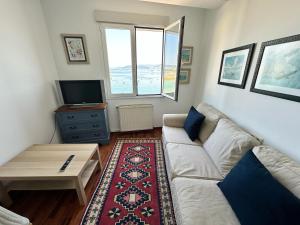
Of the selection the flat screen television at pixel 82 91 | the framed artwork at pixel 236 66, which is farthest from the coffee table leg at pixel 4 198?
the framed artwork at pixel 236 66

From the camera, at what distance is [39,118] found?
2.04 meters

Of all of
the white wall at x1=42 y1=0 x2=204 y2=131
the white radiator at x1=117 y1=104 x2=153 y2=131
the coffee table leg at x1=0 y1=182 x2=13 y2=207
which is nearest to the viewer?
the coffee table leg at x1=0 y1=182 x2=13 y2=207

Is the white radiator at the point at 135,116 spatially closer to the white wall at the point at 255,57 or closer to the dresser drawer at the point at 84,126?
the dresser drawer at the point at 84,126

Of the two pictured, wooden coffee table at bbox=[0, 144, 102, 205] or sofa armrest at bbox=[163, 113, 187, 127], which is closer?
wooden coffee table at bbox=[0, 144, 102, 205]

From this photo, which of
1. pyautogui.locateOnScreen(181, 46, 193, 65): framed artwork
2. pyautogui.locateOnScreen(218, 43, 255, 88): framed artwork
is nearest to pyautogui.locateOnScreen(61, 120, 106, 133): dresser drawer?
pyautogui.locateOnScreen(181, 46, 193, 65): framed artwork

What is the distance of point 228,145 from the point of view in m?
1.42

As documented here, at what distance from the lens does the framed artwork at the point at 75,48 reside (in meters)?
2.32

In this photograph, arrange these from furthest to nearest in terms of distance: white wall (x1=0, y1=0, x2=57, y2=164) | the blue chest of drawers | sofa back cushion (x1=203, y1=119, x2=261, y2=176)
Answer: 1. the blue chest of drawers
2. white wall (x1=0, y1=0, x2=57, y2=164)
3. sofa back cushion (x1=203, y1=119, x2=261, y2=176)

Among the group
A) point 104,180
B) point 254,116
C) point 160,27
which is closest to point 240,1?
point 160,27

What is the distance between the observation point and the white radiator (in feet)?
9.38

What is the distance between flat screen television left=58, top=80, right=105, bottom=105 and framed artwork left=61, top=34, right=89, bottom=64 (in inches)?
17.3

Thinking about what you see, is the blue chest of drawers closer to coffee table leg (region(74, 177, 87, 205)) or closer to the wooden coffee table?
the wooden coffee table

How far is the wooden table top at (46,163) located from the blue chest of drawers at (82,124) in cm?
60

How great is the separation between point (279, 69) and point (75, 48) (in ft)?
9.47
